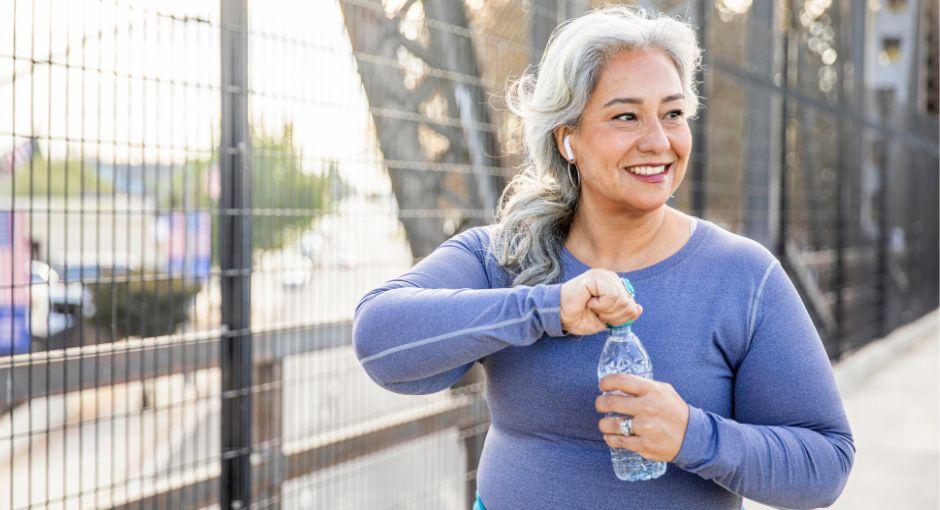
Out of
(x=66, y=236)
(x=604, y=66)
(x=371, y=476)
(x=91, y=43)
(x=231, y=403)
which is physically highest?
(x=91, y=43)

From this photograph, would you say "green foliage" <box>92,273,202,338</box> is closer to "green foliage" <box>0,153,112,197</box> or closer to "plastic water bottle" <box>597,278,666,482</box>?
"green foliage" <box>0,153,112,197</box>

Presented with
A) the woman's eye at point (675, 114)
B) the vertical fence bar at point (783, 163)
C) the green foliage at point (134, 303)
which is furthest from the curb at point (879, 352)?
the woman's eye at point (675, 114)

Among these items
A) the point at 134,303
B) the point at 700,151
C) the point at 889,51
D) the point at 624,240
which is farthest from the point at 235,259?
the point at 889,51

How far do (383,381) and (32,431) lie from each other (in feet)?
3.65

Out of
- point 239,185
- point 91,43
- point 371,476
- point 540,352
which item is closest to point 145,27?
point 91,43

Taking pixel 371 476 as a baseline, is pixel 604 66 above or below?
above

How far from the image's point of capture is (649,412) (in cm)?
158

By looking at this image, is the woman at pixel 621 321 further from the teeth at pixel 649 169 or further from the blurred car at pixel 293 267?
the blurred car at pixel 293 267

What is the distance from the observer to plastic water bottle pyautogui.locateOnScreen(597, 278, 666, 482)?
1753 mm

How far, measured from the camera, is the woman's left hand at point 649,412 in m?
1.58

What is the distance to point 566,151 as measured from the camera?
2.04 m

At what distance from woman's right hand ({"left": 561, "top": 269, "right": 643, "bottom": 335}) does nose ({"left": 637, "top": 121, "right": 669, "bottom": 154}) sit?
35cm

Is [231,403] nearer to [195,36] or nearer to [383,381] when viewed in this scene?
[195,36]

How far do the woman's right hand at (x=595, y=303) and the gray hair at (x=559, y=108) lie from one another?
312mm
